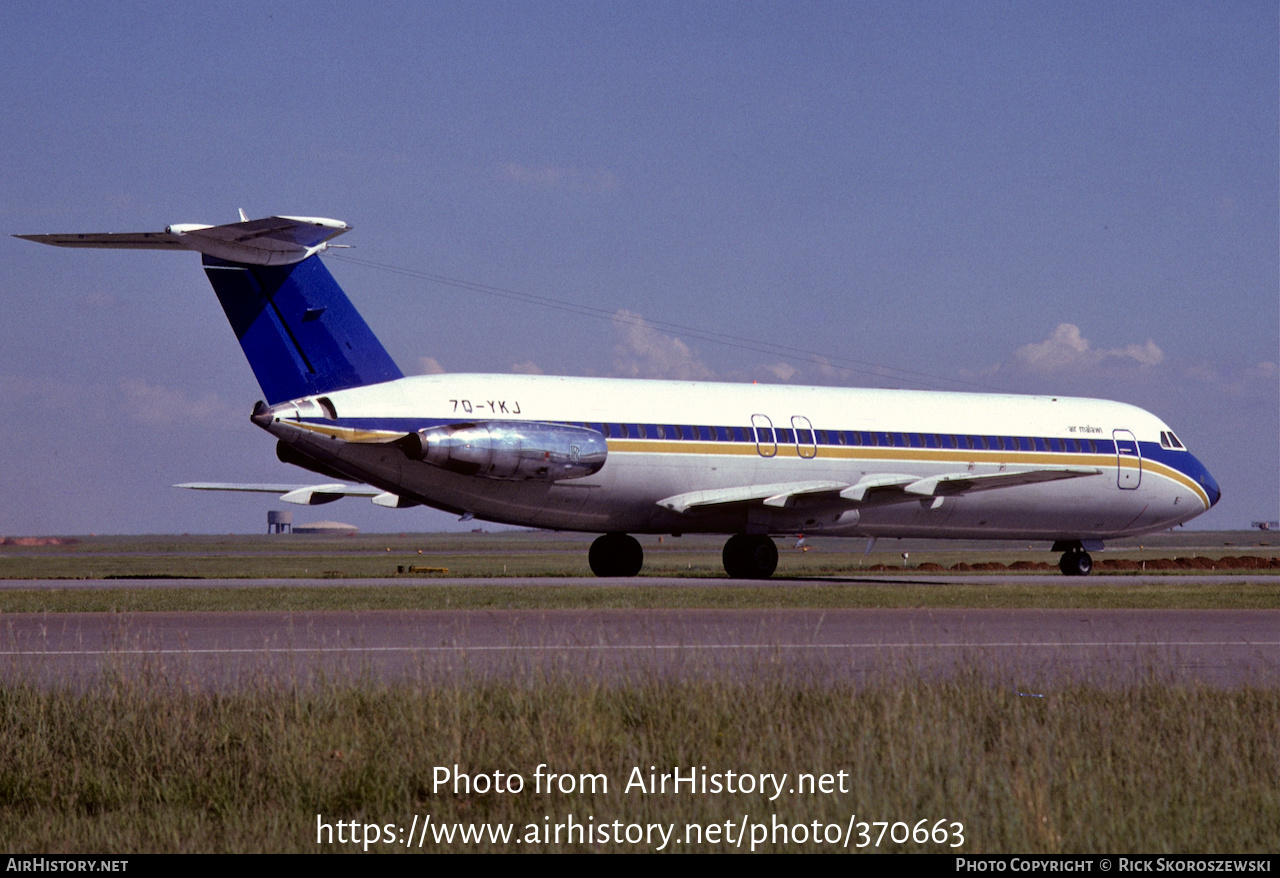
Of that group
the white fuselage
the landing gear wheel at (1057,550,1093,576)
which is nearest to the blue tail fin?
the white fuselage

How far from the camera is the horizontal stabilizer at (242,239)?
27062 mm

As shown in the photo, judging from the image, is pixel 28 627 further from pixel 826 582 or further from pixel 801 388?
pixel 801 388

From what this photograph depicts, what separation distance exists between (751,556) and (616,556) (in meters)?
3.38

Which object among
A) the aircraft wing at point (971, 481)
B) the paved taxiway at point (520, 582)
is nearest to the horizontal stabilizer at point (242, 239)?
the paved taxiway at point (520, 582)

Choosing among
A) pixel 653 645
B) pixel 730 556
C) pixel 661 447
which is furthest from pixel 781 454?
pixel 653 645

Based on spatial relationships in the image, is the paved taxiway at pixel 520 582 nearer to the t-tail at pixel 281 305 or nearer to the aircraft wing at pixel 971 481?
the aircraft wing at pixel 971 481

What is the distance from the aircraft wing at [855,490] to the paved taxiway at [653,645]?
1074 cm

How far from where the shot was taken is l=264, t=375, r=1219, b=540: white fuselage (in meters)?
30.3

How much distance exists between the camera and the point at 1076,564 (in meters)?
40.1

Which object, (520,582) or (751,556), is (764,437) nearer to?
(751,556)

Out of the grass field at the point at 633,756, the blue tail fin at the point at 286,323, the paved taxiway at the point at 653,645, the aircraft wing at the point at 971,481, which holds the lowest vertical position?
the grass field at the point at 633,756

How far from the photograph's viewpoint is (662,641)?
17.3m

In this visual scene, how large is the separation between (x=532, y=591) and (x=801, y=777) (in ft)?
60.8

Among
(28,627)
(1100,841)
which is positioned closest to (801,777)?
(1100,841)
